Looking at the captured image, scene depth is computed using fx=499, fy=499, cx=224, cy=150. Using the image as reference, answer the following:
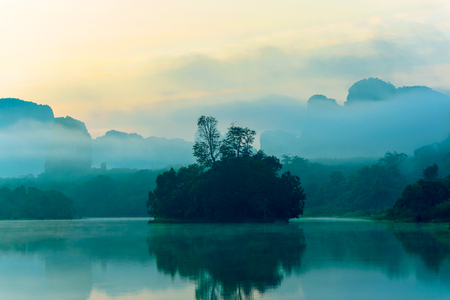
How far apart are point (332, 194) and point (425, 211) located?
7829 centimetres

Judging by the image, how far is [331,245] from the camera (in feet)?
95.6

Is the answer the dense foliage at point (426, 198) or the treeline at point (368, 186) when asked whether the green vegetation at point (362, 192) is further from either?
→ the dense foliage at point (426, 198)

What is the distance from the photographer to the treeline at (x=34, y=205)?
145625 millimetres

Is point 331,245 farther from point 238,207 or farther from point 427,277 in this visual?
point 238,207

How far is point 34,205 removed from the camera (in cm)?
14562

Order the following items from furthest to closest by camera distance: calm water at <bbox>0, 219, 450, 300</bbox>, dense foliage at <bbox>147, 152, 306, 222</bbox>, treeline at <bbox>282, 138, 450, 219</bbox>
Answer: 1. treeline at <bbox>282, 138, 450, 219</bbox>
2. dense foliage at <bbox>147, 152, 306, 222</bbox>
3. calm water at <bbox>0, 219, 450, 300</bbox>

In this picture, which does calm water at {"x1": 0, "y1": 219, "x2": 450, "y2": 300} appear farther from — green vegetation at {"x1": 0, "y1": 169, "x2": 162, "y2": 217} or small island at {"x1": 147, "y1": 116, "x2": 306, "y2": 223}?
green vegetation at {"x1": 0, "y1": 169, "x2": 162, "y2": 217}

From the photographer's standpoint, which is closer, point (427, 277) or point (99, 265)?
point (427, 277)

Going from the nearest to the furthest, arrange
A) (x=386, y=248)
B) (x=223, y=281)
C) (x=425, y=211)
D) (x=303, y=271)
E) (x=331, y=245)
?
(x=223, y=281)
(x=303, y=271)
(x=386, y=248)
(x=331, y=245)
(x=425, y=211)

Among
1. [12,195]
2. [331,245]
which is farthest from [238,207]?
[12,195]

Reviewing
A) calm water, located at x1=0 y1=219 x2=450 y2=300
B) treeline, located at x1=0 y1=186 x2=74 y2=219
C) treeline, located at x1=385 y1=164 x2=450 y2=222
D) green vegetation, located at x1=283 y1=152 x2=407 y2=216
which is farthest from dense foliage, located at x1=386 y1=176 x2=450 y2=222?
treeline, located at x1=0 y1=186 x2=74 y2=219

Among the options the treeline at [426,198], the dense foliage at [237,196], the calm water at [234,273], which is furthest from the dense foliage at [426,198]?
the calm water at [234,273]

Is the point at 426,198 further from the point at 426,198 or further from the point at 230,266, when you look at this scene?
the point at 230,266

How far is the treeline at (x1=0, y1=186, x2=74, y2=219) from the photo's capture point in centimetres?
14562
